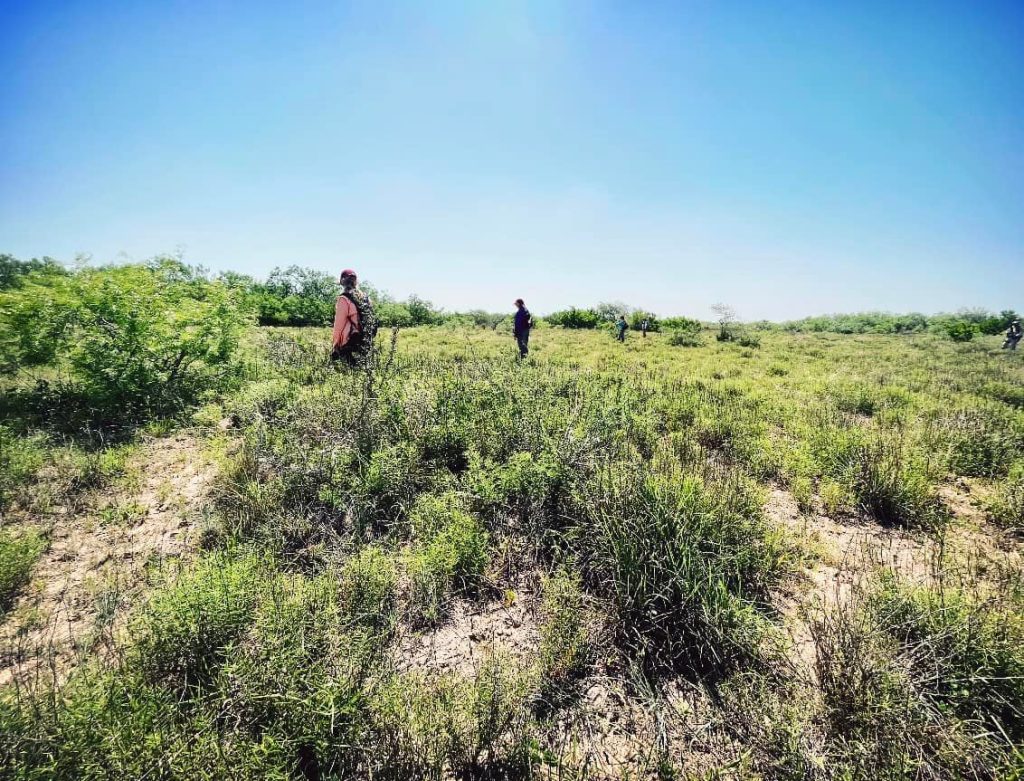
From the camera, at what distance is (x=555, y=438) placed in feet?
16.1

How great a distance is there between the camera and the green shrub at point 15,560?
3.09m

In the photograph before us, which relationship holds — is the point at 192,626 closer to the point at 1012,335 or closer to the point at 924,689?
the point at 924,689

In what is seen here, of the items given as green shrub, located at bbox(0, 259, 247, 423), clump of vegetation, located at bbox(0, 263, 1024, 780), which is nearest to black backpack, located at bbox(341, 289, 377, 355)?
clump of vegetation, located at bbox(0, 263, 1024, 780)

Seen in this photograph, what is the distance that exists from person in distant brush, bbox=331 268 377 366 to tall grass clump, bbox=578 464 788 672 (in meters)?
5.26

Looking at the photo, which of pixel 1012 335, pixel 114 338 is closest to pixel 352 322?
pixel 114 338

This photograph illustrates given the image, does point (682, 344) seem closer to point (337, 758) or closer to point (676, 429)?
point (676, 429)

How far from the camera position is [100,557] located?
141 inches

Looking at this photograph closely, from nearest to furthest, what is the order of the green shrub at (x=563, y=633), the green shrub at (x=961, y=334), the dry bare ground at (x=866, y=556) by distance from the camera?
the green shrub at (x=563, y=633)
the dry bare ground at (x=866, y=556)
the green shrub at (x=961, y=334)

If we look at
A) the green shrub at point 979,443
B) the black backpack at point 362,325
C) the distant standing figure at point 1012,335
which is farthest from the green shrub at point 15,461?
the distant standing figure at point 1012,335

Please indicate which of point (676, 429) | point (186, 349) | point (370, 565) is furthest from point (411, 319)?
point (370, 565)

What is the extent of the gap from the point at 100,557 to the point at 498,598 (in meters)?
3.55

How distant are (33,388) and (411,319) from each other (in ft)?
87.7

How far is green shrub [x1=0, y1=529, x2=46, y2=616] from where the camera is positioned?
3.09 metres

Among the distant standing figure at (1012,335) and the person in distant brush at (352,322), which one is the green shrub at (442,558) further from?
the distant standing figure at (1012,335)
